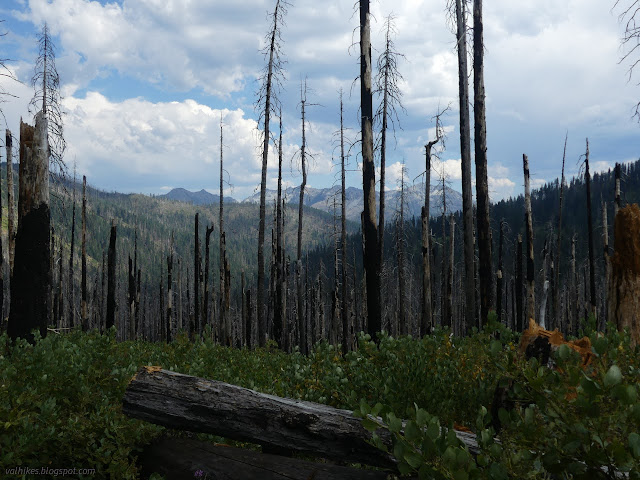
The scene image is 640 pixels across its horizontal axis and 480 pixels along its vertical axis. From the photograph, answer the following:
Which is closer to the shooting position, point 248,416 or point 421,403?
point 248,416

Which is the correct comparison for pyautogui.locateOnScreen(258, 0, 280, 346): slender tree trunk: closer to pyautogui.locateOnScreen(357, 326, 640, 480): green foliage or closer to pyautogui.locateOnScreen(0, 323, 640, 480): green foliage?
pyautogui.locateOnScreen(0, 323, 640, 480): green foliage

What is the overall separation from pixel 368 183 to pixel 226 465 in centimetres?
786

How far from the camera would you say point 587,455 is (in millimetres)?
1860

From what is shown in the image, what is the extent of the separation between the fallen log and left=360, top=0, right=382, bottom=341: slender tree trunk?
262 inches

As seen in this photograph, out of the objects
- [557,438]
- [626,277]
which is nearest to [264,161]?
[626,277]

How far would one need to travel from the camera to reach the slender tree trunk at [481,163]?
11.0 meters

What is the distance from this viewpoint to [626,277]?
301 inches

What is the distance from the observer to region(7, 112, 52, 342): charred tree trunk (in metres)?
8.52

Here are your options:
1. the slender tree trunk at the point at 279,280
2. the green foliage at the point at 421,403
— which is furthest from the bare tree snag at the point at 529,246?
the green foliage at the point at 421,403

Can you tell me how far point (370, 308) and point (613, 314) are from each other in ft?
15.8

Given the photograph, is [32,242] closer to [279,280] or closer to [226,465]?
[226,465]

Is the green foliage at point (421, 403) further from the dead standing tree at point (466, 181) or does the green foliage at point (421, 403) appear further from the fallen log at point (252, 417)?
the dead standing tree at point (466, 181)

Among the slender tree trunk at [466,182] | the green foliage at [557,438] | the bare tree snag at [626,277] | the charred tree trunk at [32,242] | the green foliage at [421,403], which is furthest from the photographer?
the slender tree trunk at [466,182]

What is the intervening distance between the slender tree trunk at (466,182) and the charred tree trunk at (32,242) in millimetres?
10005
